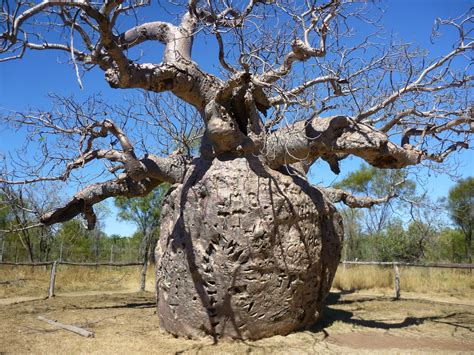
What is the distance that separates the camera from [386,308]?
7.52 metres

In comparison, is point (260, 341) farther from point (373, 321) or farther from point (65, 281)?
point (65, 281)

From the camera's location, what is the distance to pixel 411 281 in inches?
423

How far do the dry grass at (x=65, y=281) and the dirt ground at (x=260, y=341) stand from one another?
180 cm

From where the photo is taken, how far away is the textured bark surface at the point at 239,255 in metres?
4.69

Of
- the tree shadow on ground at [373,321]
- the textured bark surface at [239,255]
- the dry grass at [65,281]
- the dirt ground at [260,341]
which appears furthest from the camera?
the dry grass at [65,281]

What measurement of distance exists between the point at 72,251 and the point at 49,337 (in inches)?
739

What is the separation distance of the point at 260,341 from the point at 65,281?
26.4 ft

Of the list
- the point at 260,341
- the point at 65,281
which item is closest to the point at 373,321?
the point at 260,341

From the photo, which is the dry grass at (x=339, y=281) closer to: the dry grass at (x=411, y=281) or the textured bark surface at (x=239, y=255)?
the dry grass at (x=411, y=281)

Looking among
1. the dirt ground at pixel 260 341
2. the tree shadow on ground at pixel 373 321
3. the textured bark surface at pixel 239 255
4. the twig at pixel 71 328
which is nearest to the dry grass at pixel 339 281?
the dirt ground at pixel 260 341

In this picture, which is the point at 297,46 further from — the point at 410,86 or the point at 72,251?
the point at 72,251

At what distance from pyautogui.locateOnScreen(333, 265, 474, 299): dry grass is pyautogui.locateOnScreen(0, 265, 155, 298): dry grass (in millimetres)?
5290

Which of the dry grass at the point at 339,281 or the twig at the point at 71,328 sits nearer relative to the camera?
the twig at the point at 71,328

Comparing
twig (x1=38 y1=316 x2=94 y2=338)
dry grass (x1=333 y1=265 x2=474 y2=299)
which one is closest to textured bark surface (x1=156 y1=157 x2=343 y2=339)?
twig (x1=38 y1=316 x2=94 y2=338)
